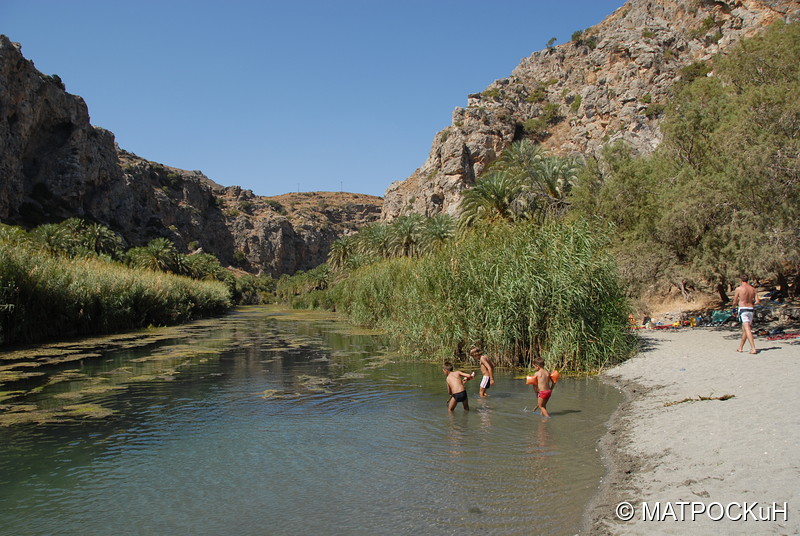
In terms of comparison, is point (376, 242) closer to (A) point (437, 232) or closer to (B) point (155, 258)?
(A) point (437, 232)

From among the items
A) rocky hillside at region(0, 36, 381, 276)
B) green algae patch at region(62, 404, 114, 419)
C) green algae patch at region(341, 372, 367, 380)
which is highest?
rocky hillside at region(0, 36, 381, 276)

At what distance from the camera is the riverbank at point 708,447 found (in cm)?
576

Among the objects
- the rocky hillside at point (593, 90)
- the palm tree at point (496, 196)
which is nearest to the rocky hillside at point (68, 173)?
the rocky hillside at point (593, 90)

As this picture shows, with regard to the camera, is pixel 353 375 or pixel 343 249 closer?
pixel 353 375

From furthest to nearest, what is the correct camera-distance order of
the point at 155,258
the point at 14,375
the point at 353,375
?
the point at 155,258, the point at 353,375, the point at 14,375

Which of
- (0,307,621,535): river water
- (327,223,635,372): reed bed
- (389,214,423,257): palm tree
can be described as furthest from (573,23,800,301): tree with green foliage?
(389,214,423,257): palm tree

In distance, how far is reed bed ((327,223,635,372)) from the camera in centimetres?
1738

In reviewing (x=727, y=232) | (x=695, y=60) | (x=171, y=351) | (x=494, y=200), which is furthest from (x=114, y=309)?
(x=695, y=60)

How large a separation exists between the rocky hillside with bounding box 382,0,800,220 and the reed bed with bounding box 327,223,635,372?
52.4 metres

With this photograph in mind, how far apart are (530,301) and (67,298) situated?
1041 inches

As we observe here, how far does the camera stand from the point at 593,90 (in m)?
91.2

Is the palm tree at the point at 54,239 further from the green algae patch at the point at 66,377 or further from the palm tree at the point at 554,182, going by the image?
the palm tree at the point at 554,182

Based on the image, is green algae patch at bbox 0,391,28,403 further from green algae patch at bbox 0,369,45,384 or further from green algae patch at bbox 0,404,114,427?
green algae patch at bbox 0,369,45,384

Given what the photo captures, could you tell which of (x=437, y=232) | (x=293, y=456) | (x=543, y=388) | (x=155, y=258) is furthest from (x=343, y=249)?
(x=293, y=456)
